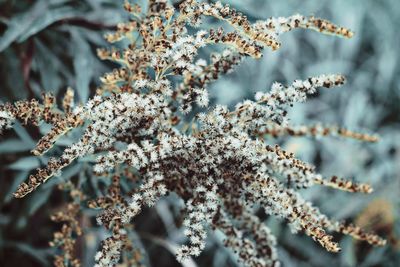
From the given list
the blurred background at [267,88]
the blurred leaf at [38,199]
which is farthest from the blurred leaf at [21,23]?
the blurred leaf at [38,199]

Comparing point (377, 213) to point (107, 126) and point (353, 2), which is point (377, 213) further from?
point (107, 126)

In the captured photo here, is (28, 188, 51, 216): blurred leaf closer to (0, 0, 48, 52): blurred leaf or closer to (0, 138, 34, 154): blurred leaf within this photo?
(0, 138, 34, 154): blurred leaf

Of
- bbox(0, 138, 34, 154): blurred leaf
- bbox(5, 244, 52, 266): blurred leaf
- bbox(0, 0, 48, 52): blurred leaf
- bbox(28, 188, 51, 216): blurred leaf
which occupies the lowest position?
bbox(5, 244, 52, 266): blurred leaf

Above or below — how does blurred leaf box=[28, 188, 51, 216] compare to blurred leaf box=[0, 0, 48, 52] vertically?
below

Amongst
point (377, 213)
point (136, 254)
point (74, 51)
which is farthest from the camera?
point (377, 213)

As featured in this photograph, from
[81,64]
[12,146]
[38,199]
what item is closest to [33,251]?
[38,199]

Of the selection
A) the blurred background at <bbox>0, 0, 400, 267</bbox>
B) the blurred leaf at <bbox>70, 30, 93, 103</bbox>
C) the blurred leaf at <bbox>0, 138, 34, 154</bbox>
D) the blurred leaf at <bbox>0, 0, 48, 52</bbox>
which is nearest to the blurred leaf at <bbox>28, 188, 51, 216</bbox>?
the blurred background at <bbox>0, 0, 400, 267</bbox>

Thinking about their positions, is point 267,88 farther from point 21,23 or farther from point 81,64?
point 21,23

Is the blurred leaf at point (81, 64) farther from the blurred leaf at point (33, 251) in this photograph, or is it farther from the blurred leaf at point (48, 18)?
the blurred leaf at point (33, 251)

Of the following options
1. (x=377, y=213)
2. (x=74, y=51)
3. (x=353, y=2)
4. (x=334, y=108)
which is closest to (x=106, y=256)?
(x=74, y=51)
